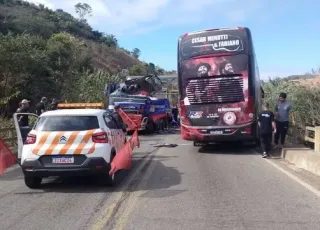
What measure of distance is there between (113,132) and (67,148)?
1.53 m

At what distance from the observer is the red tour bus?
14727mm

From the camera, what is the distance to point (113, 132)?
10.2 m

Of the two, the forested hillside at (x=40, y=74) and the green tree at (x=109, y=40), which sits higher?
the green tree at (x=109, y=40)

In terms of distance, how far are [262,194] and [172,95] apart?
33.7 meters

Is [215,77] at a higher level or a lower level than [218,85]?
higher

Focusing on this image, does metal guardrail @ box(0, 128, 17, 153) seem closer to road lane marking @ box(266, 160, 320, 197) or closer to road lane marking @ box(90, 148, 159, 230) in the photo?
road lane marking @ box(90, 148, 159, 230)

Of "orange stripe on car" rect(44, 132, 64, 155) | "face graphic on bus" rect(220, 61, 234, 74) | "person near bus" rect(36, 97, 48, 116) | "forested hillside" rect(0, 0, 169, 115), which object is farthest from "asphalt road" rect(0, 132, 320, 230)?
"forested hillside" rect(0, 0, 169, 115)

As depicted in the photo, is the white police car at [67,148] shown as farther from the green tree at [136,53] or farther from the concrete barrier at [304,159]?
the green tree at [136,53]

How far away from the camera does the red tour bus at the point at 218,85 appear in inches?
580

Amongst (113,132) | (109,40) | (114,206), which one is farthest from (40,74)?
(109,40)

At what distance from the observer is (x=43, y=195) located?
28.3 ft

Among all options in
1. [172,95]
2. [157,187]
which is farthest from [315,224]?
[172,95]

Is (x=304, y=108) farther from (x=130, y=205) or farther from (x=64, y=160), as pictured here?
(x=130, y=205)

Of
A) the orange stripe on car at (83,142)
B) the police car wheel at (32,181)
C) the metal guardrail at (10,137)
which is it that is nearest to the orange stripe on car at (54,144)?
the orange stripe on car at (83,142)
